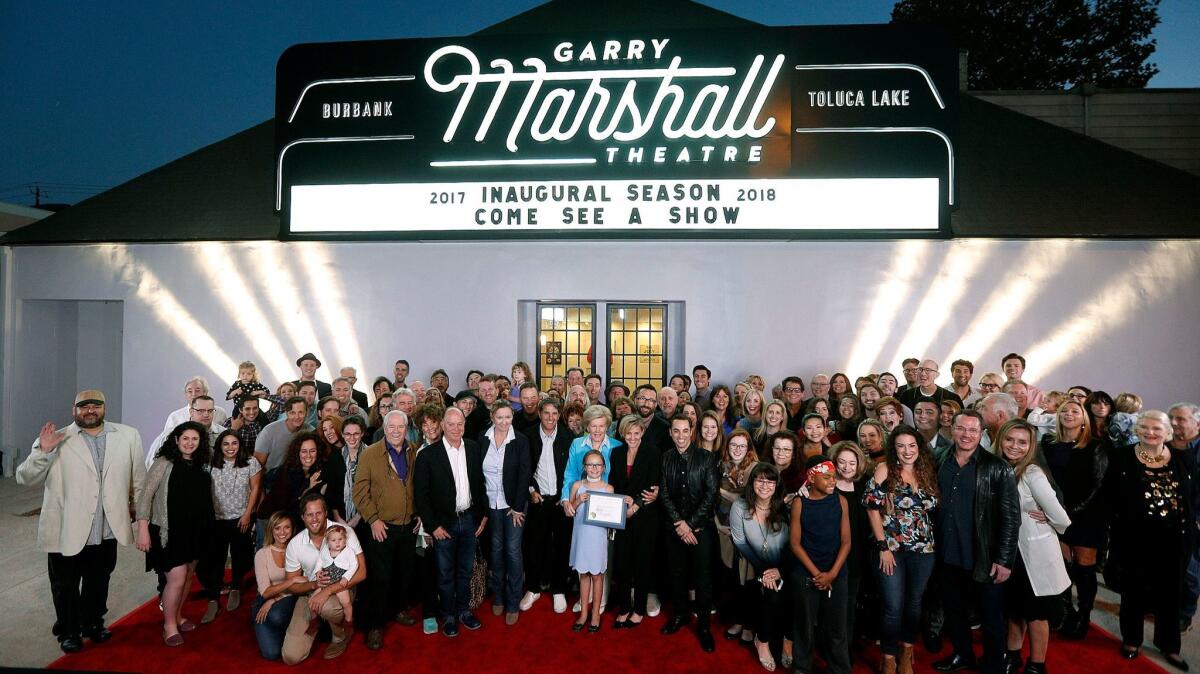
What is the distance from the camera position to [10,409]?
9211 millimetres

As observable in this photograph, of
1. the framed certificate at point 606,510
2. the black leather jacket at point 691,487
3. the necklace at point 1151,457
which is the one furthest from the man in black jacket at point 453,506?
the necklace at point 1151,457

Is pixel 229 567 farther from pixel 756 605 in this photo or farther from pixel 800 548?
pixel 800 548

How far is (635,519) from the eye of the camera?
4.58 metres

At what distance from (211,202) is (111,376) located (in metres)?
4.09

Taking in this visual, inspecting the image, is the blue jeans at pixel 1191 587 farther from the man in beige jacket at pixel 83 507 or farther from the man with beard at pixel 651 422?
the man in beige jacket at pixel 83 507

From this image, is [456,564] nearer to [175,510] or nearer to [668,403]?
[175,510]

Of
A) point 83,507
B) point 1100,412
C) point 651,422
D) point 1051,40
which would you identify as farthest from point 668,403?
point 1051,40

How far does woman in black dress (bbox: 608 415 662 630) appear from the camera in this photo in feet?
14.9

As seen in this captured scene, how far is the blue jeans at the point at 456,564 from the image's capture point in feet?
14.9

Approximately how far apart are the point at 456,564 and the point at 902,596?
333 cm

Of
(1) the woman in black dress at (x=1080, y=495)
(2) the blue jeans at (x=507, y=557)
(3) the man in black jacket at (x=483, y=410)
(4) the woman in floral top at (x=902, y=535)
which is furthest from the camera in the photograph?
(3) the man in black jacket at (x=483, y=410)

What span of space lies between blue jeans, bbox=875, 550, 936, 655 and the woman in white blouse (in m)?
0.62

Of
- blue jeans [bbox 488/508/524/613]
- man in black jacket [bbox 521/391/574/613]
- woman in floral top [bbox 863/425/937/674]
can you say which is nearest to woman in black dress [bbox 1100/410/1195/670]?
woman in floral top [bbox 863/425/937/674]

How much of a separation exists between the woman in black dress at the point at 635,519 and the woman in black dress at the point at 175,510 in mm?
3205
